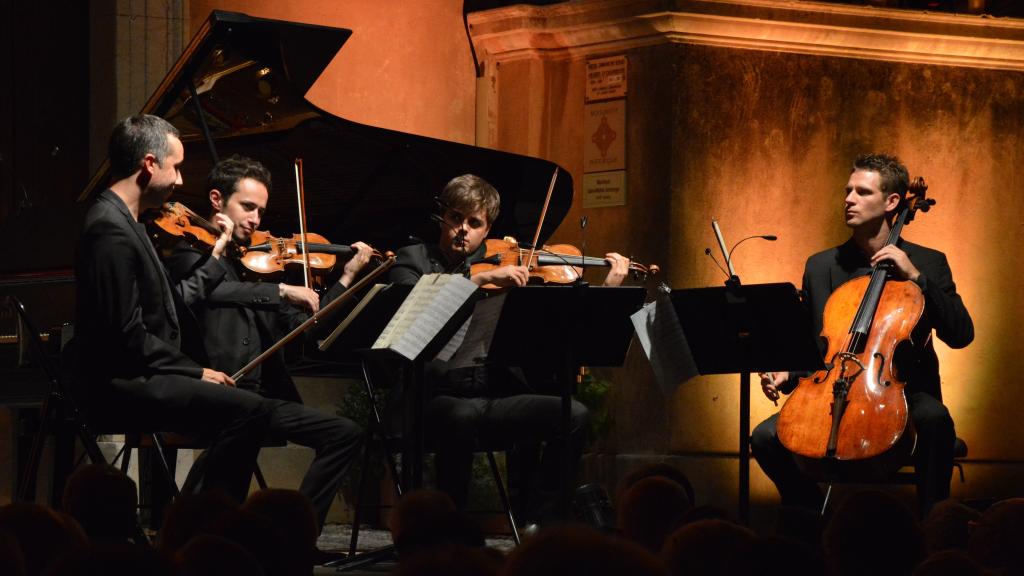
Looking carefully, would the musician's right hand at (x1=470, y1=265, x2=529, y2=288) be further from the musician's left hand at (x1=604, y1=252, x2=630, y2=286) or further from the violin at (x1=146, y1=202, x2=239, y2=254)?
the violin at (x1=146, y1=202, x2=239, y2=254)

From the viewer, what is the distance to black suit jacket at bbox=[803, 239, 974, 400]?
14.2 feet

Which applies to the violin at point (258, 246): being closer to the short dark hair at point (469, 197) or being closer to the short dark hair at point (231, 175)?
the short dark hair at point (231, 175)

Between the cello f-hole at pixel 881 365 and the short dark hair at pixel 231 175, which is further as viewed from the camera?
the short dark hair at pixel 231 175

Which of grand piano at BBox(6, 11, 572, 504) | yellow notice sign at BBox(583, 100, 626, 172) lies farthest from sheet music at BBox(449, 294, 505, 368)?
yellow notice sign at BBox(583, 100, 626, 172)

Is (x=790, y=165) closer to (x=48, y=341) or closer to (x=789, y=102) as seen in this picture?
(x=789, y=102)

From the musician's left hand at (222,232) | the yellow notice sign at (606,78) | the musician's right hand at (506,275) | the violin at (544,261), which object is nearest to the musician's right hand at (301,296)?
the musician's left hand at (222,232)

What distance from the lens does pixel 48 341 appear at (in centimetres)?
452

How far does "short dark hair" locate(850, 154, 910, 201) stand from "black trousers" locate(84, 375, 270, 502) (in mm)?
2353

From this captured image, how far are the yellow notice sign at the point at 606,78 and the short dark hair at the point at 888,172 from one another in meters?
1.99

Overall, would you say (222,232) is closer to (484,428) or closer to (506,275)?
(506,275)

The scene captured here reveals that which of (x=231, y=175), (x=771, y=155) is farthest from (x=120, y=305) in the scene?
(x=771, y=155)

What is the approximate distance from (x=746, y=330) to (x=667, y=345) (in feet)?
0.77

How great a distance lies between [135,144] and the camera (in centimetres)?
381

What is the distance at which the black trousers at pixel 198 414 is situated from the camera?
364 centimetres
